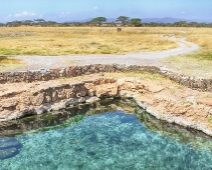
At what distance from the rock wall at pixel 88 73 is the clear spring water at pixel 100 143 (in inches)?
173

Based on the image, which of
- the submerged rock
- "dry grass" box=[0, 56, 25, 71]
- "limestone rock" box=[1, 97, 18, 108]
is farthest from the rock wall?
the submerged rock

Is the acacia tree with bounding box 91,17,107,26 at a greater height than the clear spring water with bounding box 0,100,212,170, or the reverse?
the acacia tree with bounding box 91,17,107,26

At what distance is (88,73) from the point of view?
25406mm

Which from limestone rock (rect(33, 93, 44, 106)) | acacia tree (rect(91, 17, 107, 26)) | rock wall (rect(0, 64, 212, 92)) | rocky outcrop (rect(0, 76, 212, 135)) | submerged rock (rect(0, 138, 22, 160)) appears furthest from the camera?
acacia tree (rect(91, 17, 107, 26))

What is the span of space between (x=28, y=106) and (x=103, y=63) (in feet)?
31.3

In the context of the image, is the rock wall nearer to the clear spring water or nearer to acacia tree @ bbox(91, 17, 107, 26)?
the clear spring water

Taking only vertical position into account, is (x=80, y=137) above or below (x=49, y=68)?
below

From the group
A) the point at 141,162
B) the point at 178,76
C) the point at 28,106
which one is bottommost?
the point at 141,162

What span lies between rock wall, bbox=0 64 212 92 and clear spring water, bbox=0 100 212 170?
439 cm

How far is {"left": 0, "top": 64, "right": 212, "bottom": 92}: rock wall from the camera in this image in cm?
2106

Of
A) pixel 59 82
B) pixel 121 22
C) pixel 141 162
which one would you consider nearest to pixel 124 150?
pixel 141 162

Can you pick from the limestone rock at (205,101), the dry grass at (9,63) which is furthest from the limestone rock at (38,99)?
the limestone rock at (205,101)

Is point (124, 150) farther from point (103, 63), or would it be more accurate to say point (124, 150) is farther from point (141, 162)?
point (103, 63)

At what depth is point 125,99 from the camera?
74.3 ft
